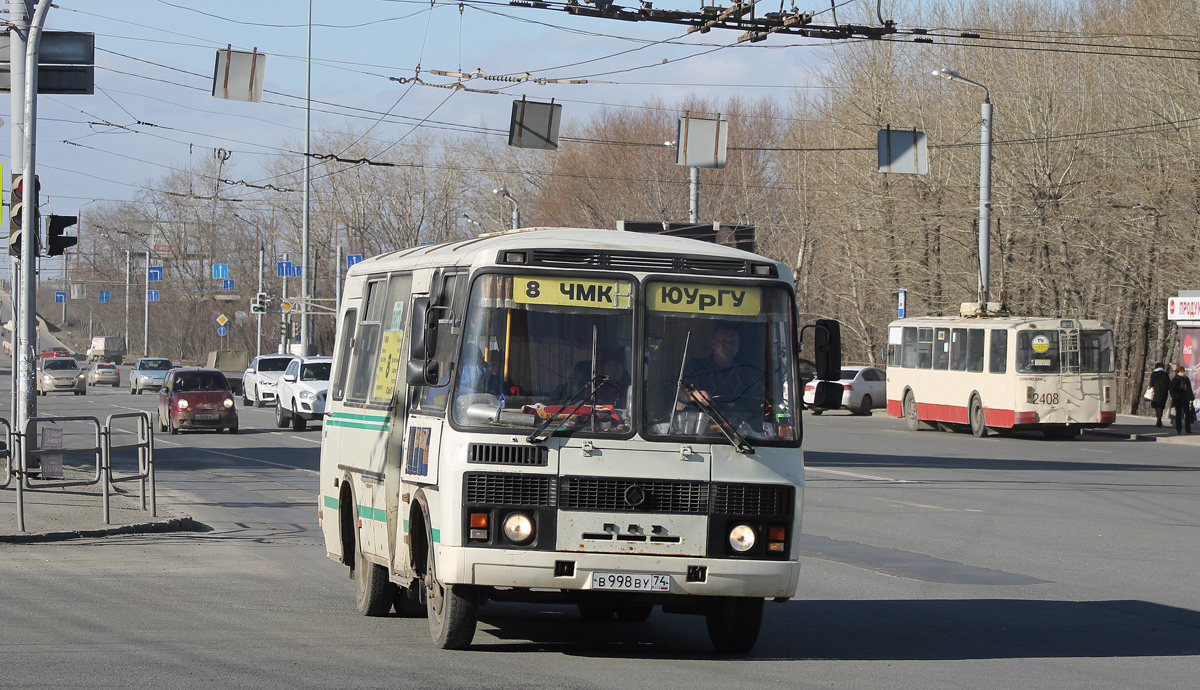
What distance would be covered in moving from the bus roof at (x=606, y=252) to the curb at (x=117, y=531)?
24.0ft

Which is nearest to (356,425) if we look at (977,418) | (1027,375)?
(1027,375)

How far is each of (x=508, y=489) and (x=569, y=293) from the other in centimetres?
119

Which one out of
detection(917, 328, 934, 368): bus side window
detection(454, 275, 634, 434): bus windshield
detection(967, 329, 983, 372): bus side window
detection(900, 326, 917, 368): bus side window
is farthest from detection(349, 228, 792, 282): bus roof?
detection(900, 326, 917, 368): bus side window

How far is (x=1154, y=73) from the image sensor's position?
40156 millimetres

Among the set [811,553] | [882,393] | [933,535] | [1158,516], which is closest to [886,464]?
[1158,516]

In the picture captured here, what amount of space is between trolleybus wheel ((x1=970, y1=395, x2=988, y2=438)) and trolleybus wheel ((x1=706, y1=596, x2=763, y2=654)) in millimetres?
28865

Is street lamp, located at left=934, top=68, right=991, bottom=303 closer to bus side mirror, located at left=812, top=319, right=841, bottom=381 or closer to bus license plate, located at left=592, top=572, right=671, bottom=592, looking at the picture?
bus side mirror, located at left=812, top=319, right=841, bottom=381

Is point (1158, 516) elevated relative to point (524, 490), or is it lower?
lower

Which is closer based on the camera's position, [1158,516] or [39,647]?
[39,647]

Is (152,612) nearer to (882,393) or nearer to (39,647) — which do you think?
(39,647)

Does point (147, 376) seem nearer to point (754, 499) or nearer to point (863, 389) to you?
point (863, 389)

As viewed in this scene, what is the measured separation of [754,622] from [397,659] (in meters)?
2.10

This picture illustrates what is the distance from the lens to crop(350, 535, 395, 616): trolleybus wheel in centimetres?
960

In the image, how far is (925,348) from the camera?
127ft
